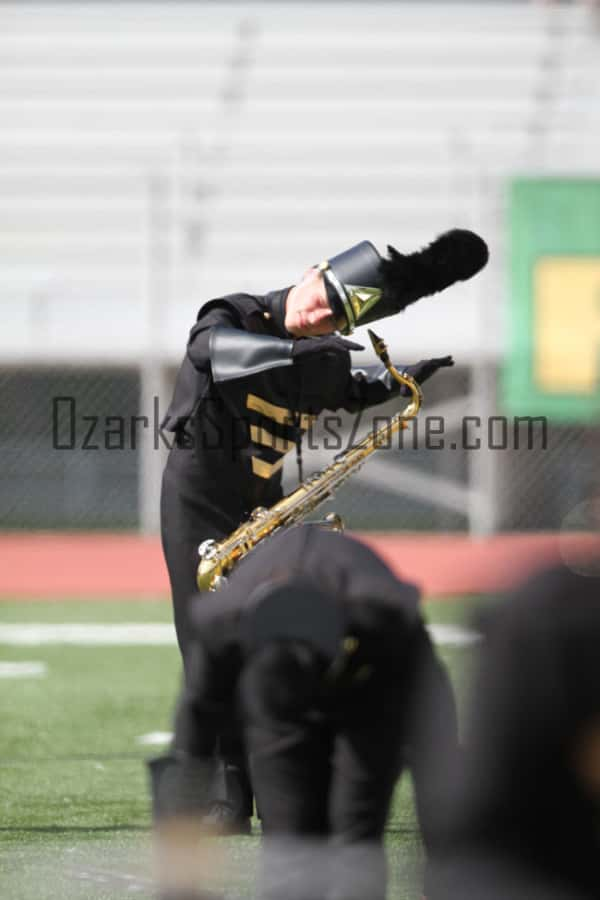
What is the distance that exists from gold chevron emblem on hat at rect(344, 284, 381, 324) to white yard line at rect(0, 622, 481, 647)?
5524 millimetres

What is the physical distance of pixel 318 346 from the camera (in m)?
3.88

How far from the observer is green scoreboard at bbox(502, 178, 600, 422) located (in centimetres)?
1315

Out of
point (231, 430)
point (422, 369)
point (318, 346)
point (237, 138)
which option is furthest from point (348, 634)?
point (237, 138)

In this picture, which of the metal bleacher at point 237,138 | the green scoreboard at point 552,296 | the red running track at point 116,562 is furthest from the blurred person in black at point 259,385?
the metal bleacher at point 237,138

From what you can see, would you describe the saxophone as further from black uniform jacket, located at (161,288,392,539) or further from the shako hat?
the shako hat

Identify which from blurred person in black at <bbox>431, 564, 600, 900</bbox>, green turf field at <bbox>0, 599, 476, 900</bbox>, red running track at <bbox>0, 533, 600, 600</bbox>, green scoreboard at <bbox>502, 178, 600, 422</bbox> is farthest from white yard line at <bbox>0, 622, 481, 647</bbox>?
blurred person in black at <bbox>431, 564, 600, 900</bbox>

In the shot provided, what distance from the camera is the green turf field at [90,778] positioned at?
4.29 meters

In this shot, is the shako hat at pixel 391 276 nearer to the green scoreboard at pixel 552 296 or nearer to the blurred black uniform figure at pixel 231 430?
the blurred black uniform figure at pixel 231 430

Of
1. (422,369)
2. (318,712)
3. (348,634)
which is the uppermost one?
(422,369)

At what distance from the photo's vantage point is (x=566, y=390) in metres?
13.2

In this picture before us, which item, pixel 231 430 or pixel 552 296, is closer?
pixel 231 430

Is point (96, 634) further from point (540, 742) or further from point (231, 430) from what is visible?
point (540, 742)

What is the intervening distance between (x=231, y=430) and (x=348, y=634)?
1.57m

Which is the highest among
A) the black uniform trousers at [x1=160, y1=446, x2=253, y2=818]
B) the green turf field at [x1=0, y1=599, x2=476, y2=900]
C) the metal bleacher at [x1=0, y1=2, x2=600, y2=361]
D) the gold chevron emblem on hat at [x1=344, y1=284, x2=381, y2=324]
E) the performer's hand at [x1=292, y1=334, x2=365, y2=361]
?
the metal bleacher at [x1=0, y1=2, x2=600, y2=361]
